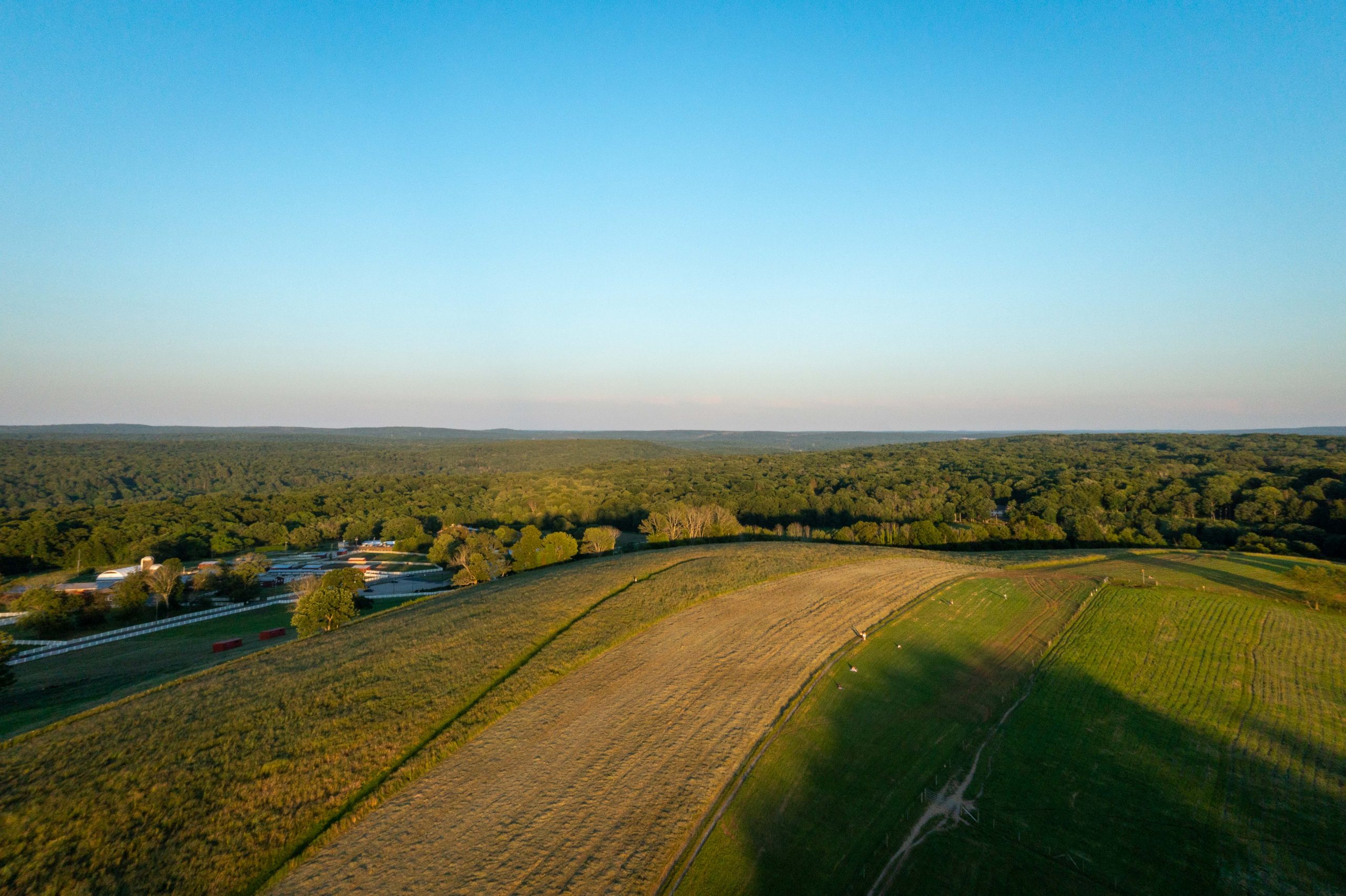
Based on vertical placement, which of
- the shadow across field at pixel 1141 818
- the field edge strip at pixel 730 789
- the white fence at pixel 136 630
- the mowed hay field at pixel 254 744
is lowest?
the white fence at pixel 136 630

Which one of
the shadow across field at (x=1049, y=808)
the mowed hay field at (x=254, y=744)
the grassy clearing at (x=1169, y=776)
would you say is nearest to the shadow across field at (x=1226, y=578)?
the grassy clearing at (x=1169, y=776)

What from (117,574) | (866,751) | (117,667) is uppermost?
(866,751)

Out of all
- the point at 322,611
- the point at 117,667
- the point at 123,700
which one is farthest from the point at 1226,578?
the point at 117,667

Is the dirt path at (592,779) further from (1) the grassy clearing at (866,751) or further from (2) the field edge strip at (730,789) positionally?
(1) the grassy clearing at (866,751)

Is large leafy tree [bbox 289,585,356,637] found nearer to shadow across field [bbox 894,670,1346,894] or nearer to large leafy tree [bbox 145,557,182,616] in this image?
large leafy tree [bbox 145,557,182,616]

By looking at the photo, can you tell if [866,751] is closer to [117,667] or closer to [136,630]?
[117,667]
